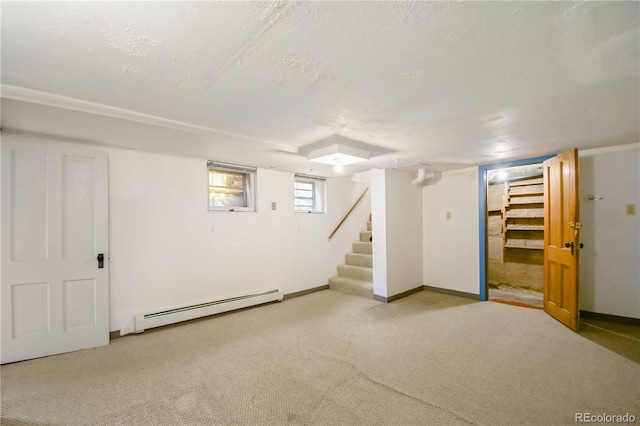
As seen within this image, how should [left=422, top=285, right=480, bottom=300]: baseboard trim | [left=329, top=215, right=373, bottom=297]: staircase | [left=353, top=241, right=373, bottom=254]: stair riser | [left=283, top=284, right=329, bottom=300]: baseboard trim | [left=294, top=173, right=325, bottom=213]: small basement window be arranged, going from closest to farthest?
1. [left=422, top=285, right=480, bottom=300]: baseboard trim
2. [left=283, top=284, right=329, bottom=300]: baseboard trim
3. [left=329, top=215, right=373, bottom=297]: staircase
4. [left=294, top=173, right=325, bottom=213]: small basement window
5. [left=353, top=241, right=373, bottom=254]: stair riser

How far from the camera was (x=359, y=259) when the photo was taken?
17.6 feet

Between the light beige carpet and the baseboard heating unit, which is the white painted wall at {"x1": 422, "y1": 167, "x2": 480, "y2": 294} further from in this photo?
the baseboard heating unit

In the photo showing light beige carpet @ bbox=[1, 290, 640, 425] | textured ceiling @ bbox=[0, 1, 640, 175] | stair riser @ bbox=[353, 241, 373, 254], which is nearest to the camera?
textured ceiling @ bbox=[0, 1, 640, 175]

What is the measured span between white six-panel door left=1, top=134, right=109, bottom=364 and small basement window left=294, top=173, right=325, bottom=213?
113 inches

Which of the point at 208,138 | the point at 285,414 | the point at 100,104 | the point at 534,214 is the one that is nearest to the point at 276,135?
the point at 208,138

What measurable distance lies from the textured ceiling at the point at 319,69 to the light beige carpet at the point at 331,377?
215 cm

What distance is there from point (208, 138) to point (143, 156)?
1.11m

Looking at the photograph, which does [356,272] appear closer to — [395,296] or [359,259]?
[359,259]

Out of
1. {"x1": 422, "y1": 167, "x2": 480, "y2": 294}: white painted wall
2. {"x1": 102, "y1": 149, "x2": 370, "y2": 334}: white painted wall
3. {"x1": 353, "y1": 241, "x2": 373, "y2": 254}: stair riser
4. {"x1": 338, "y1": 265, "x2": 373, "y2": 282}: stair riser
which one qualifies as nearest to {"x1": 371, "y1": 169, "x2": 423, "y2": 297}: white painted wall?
{"x1": 422, "y1": 167, "x2": 480, "y2": 294}: white painted wall

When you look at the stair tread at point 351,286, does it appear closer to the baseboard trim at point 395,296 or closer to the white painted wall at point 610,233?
the baseboard trim at point 395,296

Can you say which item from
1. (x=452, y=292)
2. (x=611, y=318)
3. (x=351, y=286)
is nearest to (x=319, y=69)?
(x=351, y=286)

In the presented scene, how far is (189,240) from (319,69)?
2.97 m

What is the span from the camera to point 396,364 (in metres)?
2.46

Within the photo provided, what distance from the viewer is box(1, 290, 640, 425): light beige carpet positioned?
1.84m
